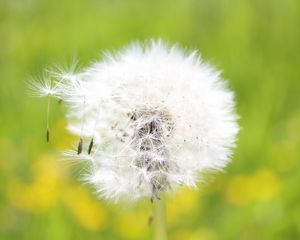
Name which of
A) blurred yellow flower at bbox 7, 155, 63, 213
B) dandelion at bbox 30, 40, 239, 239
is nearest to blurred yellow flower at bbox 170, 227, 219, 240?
blurred yellow flower at bbox 7, 155, 63, 213

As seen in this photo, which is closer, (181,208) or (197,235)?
(197,235)

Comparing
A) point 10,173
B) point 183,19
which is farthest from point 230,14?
point 10,173

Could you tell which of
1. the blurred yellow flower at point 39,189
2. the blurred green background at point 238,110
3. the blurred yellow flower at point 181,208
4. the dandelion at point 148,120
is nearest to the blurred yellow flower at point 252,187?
the blurred green background at point 238,110

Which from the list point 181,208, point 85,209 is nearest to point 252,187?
point 181,208

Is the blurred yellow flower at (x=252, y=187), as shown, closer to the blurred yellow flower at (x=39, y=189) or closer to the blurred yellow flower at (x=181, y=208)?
the blurred yellow flower at (x=181, y=208)

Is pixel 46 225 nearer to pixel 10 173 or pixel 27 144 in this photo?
pixel 10 173

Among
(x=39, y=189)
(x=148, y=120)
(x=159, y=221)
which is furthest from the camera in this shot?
(x=39, y=189)

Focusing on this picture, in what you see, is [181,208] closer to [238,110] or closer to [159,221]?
[238,110]
